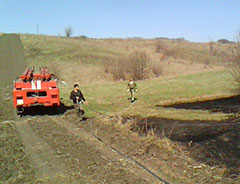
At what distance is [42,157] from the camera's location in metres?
7.93

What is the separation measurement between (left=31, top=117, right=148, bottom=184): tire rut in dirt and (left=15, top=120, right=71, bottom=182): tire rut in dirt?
0.64 ft

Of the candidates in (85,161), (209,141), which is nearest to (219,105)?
(209,141)

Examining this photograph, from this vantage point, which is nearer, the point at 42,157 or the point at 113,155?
the point at 42,157

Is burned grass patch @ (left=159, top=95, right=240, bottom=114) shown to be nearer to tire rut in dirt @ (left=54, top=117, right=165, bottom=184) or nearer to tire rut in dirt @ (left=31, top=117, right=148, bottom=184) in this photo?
tire rut in dirt @ (left=54, top=117, right=165, bottom=184)

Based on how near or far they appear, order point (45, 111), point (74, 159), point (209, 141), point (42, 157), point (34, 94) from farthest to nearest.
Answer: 1. point (45, 111)
2. point (34, 94)
3. point (209, 141)
4. point (42, 157)
5. point (74, 159)

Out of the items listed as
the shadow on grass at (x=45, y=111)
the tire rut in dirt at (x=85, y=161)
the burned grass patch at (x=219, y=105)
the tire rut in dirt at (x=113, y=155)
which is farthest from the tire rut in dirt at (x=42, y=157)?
the burned grass patch at (x=219, y=105)

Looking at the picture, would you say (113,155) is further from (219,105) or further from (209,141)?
(219,105)

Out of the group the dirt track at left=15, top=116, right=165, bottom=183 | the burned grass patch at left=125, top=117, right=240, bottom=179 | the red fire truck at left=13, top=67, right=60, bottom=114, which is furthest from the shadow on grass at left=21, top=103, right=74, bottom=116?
the burned grass patch at left=125, top=117, right=240, bottom=179

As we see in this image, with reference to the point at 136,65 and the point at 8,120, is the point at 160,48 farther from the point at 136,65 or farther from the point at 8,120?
the point at 8,120

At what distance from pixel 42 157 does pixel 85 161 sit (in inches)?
50.0

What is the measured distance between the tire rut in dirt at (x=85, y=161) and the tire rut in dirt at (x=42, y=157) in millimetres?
194

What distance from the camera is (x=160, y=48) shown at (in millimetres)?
80750

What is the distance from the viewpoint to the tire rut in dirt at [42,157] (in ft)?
22.1

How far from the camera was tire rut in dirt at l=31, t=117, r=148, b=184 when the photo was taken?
21.2 ft
